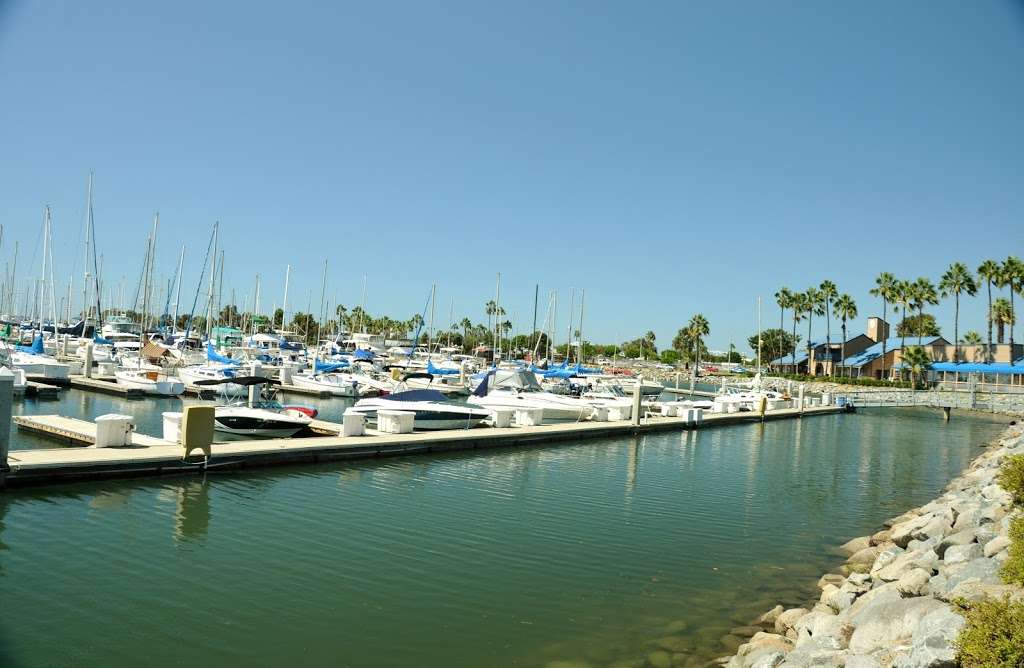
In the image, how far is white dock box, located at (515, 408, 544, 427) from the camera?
32688mm

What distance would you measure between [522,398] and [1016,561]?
32.4m

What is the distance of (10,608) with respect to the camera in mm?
9328

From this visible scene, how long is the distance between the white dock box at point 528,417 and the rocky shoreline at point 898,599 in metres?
18.1

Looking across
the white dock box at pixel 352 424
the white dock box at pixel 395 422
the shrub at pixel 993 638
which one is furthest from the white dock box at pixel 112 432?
the shrub at pixel 993 638

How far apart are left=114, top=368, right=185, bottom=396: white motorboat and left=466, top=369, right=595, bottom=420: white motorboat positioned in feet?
54.7

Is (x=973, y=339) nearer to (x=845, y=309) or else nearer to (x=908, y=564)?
(x=845, y=309)

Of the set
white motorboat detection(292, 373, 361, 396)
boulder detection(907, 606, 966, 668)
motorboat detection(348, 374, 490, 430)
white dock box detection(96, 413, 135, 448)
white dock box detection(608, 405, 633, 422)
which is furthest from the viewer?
white motorboat detection(292, 373, 361, 396)

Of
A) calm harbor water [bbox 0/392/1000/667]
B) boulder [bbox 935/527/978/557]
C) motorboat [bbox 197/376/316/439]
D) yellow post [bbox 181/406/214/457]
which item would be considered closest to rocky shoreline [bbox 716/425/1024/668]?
boulder [bbox 935/527/978/557]

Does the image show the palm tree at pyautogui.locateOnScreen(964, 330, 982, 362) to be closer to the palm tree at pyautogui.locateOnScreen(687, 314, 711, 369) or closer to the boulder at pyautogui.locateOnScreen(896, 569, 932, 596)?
the palm tree at pyautogui.locateOnScreen(687, 314, 711, 369)

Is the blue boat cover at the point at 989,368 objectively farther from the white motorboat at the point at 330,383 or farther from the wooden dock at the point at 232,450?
the white motorboat at the point at 330,383

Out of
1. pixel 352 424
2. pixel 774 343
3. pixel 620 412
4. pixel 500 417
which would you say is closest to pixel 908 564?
pixel 352 424

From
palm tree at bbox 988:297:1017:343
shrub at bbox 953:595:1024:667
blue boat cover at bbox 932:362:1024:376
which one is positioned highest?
palm tree at bbox 988:297:1017:343

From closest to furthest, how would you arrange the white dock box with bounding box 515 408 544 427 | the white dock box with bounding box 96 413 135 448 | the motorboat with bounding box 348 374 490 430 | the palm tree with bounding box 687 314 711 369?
the white dock box with bounding box 96 413 135 448 < the motorboat with bounding box 348 374 490 430 < the white dock box with bounding box 515 408 544 427 < the palm tree with bounding box 687 314 711 369

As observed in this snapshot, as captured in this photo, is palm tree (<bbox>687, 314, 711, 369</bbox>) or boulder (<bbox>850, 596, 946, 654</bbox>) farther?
palm tree (<bbox>687, 314, 711, 369</bbox>)
